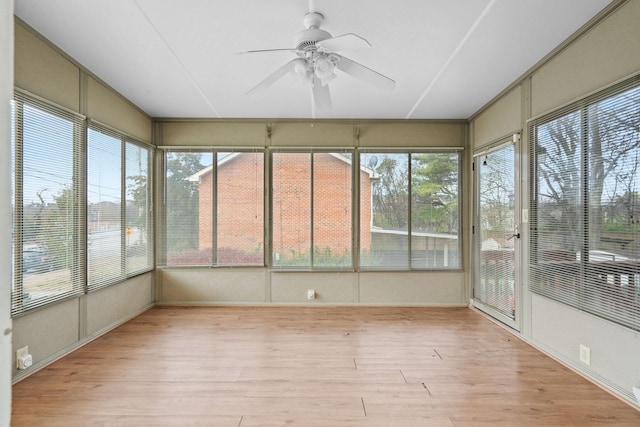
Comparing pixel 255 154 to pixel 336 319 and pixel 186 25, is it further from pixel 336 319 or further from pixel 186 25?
pixel 336 319

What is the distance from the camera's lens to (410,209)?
445 cm

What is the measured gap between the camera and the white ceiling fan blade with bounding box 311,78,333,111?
2.68 m

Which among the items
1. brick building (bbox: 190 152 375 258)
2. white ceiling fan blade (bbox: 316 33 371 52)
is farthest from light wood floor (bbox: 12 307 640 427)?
white ceiling fan blade (bbox: 316 33 371 52)

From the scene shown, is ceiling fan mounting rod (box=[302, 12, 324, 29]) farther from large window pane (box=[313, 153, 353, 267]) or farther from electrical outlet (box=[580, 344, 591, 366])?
electrical outlet (box=[580, 344, 591, 366])

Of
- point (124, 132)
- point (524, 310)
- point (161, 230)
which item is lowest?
point (524, 310)

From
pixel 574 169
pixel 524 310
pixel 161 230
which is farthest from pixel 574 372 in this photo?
pixel 161 230

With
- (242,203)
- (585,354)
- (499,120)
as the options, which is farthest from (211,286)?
(499,120)

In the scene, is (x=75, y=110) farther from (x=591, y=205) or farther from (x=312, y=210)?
(x=591, y=205)

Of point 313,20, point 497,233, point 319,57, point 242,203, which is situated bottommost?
point 497,233

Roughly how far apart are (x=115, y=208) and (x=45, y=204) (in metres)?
0.98

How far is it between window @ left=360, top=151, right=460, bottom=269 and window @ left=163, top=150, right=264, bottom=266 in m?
1.50

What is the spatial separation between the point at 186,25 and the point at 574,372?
4051 millimetres

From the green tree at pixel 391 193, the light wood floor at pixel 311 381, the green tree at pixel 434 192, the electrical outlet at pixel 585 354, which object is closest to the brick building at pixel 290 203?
the green tree at pixel 391 193

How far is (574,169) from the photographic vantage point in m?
2.62
